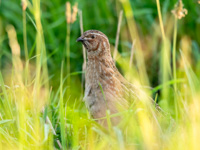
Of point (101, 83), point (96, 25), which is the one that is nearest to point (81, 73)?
point (96, 25)

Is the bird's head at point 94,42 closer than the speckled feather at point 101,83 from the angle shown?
No

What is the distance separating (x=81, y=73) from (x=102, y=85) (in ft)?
7.25

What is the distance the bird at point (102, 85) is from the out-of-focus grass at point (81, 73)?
13 centimetres

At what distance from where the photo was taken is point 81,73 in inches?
253

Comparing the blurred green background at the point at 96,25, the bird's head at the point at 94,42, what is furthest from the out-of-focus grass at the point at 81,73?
the bird's head at the point at 94,42

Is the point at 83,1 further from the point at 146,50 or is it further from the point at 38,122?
the point at 38,122

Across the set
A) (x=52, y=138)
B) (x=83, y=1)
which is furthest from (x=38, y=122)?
(x=83, y=1)

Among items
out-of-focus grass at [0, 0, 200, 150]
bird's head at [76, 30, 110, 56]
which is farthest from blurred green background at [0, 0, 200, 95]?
bird's head at [76, 30, 110, 56]

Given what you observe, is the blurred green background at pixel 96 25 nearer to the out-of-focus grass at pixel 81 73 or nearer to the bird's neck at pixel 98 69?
the out-of-focus grass at pixel 81 73

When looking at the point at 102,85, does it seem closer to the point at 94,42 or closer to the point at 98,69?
the point at 98,69

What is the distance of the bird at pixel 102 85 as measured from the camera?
4102 mm

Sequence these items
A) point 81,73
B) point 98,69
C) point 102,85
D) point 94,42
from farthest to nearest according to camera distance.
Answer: point 81,73 < point 94,42 < point 98,69 < point 102,85

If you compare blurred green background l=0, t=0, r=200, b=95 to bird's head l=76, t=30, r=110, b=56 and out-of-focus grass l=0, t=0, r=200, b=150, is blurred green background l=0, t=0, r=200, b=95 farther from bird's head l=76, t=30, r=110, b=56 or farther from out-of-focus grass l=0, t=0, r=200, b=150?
bird's head l=76, t=30, r=110, b=56

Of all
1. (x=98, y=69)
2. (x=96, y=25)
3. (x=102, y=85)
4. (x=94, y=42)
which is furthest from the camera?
(x=96, y=25)
